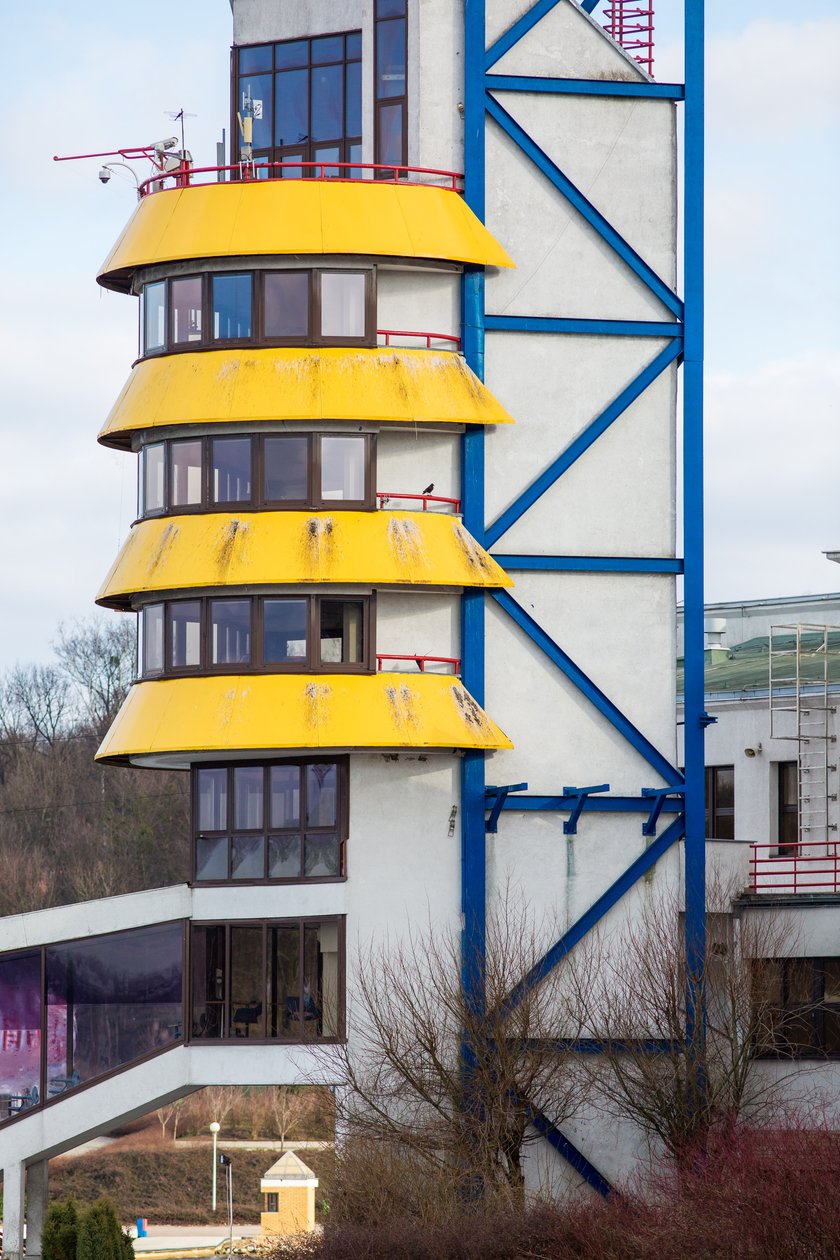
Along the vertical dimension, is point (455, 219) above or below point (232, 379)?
above

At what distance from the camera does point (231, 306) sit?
4609 centimetres

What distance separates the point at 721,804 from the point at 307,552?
64.1ft

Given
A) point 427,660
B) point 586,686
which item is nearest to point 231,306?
point 427,660

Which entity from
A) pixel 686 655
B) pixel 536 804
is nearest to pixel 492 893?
pixel 536 804

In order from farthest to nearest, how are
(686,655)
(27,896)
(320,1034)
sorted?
(27,896)
(686,655)
(320,1034)

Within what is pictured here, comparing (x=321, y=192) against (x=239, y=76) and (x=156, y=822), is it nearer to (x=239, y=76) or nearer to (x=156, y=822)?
(x=239, y=76)

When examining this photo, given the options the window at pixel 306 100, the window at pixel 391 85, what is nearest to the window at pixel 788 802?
the window at pixel 391 85

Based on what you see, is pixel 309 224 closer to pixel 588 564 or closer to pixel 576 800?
pixel 588 564

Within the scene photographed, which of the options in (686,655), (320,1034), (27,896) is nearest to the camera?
(320,1034)

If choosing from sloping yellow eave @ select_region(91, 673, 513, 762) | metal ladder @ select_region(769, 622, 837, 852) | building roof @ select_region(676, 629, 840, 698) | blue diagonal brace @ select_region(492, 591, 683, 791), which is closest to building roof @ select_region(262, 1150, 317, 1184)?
building roof @ select_region(676, 629, 840, 698)

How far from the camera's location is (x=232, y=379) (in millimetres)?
45375

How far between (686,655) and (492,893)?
6825 millimetres

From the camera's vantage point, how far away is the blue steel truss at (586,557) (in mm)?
46031

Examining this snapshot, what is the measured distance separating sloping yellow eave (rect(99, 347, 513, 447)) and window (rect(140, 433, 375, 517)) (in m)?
0.66
